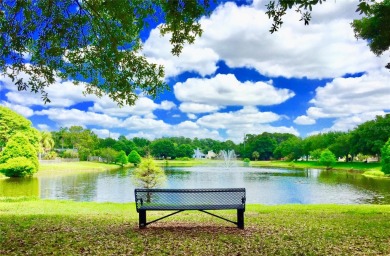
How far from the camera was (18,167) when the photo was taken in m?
45.2

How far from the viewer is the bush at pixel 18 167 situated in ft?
147

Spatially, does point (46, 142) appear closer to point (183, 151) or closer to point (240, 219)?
point (183, 151)

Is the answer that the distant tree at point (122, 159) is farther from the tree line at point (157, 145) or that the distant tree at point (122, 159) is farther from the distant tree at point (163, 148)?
the distant tree at point (163, 148)

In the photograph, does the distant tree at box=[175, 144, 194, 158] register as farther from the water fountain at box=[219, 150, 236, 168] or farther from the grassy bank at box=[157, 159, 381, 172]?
the grassy bank at box=[157, 159, 381, 172]

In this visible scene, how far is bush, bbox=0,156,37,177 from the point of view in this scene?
44656 mm

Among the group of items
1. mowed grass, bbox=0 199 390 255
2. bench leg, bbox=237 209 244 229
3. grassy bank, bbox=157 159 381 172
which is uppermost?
bench leg, bbox=237 209 244 229

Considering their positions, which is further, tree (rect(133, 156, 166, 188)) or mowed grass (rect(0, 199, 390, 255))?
tree (rect(133, 156, 166, 188))

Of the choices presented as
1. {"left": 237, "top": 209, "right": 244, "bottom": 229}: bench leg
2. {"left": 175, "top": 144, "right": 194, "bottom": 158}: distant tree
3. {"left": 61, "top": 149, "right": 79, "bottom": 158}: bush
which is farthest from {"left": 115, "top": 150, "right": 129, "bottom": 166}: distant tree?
{"left": 237, "top": 209, "right": 244, "bottom": 229}: bench leg

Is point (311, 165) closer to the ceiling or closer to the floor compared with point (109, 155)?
closer to the floor

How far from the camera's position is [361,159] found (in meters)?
95.1

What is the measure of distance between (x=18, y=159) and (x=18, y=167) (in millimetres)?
1091

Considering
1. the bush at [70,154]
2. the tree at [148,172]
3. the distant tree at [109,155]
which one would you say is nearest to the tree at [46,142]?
the bush at [70,154]

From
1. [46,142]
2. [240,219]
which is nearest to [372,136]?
[240,219]

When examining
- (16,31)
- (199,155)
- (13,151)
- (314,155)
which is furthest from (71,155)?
(16,31)
